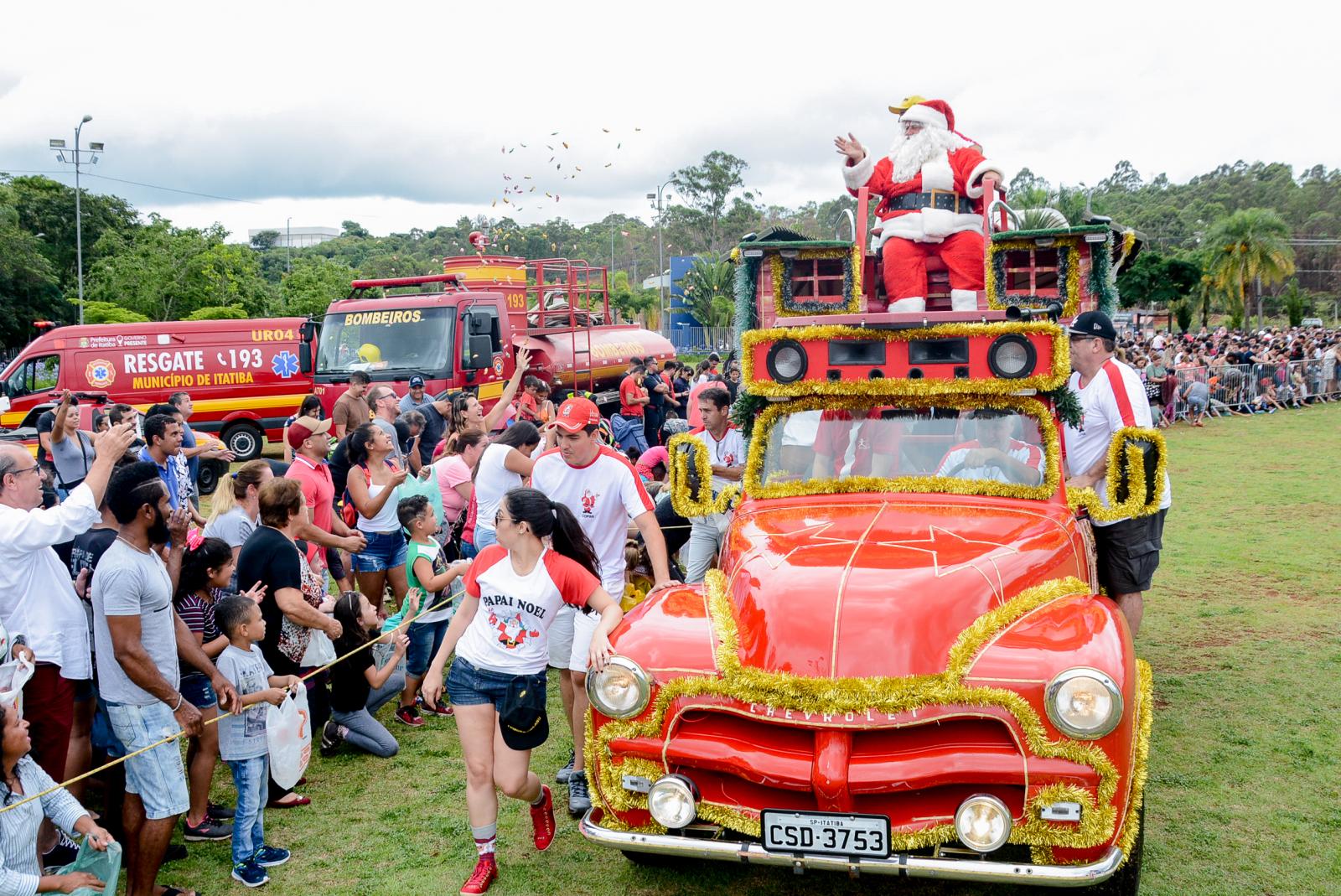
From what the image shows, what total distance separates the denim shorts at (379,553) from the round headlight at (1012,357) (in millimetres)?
4675

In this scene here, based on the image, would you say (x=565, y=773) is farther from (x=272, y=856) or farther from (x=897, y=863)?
(x=897, y=863)

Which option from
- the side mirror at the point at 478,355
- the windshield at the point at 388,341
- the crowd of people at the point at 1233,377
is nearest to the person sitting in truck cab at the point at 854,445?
the side mirror at the point at 478,355

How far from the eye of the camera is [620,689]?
4352mm

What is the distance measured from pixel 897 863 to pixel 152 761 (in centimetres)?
324

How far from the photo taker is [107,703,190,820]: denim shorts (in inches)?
190

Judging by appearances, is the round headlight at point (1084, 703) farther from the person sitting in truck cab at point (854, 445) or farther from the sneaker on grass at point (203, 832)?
the sneaker on grass at point (203, 832)

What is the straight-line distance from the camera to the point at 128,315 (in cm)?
3528

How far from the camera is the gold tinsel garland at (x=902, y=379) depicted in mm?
5469

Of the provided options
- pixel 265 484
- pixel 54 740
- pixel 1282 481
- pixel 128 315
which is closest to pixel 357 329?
pixel 265 484

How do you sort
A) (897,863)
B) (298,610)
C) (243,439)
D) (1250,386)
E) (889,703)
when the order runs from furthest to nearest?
(1250,386) < (243,439) < (298,610) < (889,703) < (897,863)

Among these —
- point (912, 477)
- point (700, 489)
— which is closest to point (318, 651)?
point (700, 489)

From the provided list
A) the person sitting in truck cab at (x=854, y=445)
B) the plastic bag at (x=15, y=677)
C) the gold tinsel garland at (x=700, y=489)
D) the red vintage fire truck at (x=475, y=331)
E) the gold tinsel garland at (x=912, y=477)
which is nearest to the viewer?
the plastic bag at (x=15, y=677)

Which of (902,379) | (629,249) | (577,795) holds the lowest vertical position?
(577,795)

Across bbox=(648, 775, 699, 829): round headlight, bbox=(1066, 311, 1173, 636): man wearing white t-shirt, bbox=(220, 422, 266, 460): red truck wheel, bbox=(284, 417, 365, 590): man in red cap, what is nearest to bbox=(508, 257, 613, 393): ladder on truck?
bbox=(220, 422, 266, 460): red truck wheel
